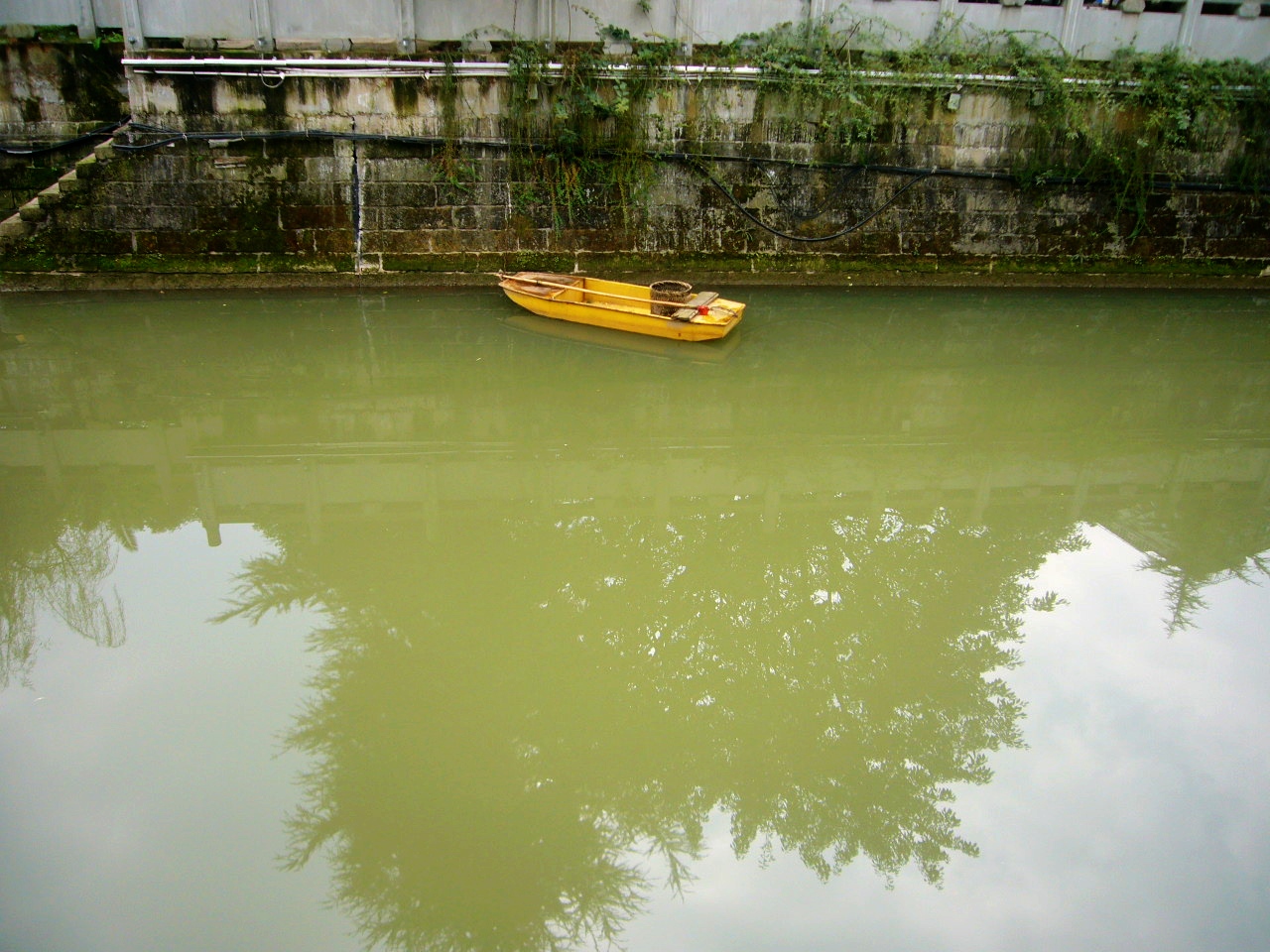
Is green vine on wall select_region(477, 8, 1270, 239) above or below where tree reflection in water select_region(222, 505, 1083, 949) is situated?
above

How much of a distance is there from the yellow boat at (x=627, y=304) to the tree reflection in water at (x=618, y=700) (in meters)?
2.56

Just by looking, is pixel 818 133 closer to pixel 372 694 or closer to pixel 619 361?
pixel 619 361

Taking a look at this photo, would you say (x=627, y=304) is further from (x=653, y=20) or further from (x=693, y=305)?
(x=653, y=20)

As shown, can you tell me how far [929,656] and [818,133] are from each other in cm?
593

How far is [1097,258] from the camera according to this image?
8.73 m

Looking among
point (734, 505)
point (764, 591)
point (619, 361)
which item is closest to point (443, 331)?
point (619, 361)

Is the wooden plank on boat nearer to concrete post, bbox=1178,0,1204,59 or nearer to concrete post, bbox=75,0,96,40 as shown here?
concrete post, bbox=1178,0,1204,59

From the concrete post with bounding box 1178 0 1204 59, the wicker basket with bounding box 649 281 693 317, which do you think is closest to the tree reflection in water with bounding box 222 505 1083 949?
the wicker basket with bounding box 649 281 693 317

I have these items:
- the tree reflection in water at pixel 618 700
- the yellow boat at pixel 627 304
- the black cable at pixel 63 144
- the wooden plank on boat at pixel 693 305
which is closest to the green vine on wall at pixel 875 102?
the yellow boat at pixel 627 304

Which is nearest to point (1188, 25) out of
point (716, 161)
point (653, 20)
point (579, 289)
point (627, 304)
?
point (716, 161)

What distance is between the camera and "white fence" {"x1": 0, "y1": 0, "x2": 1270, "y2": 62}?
7309 mm

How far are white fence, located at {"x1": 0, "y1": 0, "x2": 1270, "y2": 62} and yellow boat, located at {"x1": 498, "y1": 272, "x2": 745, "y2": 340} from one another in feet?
7.25

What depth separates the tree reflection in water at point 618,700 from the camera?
277cm

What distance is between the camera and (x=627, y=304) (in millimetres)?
7254
